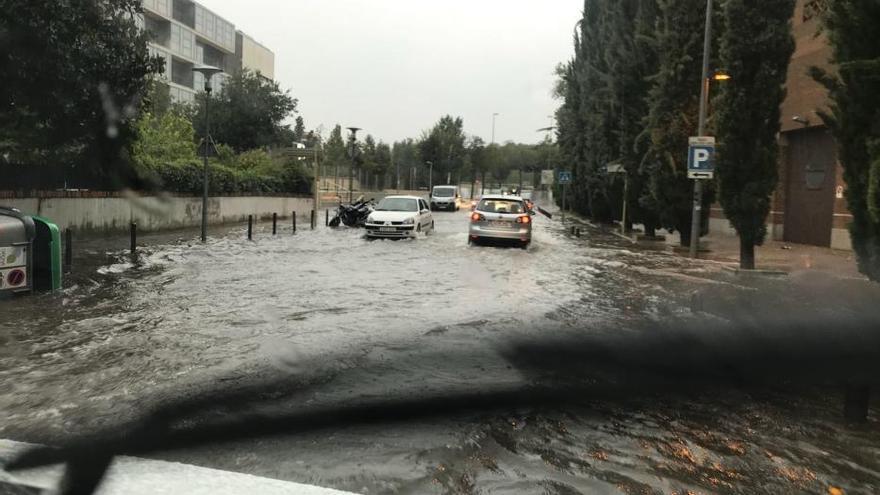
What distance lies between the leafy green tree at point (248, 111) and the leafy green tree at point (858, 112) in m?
44.6

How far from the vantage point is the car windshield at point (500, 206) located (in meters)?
20.1

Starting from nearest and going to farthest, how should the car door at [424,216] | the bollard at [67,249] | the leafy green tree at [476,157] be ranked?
the bollard at [67,249], the car door at [424,216], the leafy green tree at [476,157]

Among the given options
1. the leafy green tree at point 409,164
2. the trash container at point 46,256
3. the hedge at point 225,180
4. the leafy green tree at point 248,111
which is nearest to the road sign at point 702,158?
the trash container at point 46,256

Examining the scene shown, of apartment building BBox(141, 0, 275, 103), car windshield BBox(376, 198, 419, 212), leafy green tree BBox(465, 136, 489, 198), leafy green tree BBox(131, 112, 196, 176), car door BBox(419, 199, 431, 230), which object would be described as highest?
apartment building BBox(141, 0, 275, 103)

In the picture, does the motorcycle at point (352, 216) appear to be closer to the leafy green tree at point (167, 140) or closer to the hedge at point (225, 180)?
the hedge at point (225, 180)

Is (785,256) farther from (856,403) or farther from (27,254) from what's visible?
(856,403)

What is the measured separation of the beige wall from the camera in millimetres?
76938

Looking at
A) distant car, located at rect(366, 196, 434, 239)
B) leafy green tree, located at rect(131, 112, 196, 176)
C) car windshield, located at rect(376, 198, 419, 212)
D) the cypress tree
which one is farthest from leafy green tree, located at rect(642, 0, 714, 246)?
leafy green tree, located at rect(131, 112, 196, 176)

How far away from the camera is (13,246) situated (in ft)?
27.3

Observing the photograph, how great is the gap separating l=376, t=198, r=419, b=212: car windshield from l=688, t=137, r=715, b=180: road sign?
10.7 metres

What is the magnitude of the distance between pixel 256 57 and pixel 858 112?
81302mm

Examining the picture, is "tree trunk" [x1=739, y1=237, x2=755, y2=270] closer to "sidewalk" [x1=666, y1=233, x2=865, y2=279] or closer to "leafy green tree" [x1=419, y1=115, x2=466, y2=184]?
"sidewalk" [x1=666, y1=233, x2=865, y2=279]

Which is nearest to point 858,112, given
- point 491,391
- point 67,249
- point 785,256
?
point 491,391

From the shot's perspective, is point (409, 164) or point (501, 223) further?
point (409, 164)
